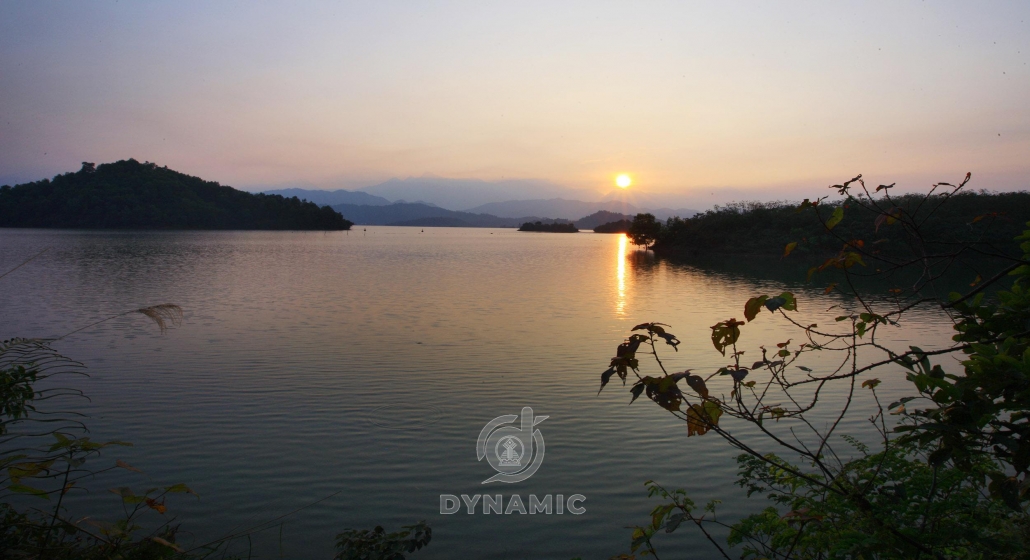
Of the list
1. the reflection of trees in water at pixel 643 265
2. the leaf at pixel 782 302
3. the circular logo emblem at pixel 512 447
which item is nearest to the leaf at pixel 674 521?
the leaf at pixel 782 302

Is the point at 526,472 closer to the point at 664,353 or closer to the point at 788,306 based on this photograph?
the point at 788,306

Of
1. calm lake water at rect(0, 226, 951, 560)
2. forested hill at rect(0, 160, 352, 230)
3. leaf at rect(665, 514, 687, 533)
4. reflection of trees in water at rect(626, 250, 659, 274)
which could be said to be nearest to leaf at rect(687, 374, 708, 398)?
leaf at rect(665, 514, 687, 533)

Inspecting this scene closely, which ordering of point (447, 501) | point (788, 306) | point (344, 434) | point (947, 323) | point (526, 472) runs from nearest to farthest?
1. point (788, 306)
2. point (447, 501)
3. point (526, 472)
4. point (344, 434)
5. point (947, 323)

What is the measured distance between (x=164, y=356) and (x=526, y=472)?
300 inches

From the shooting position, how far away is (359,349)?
37.1 ft

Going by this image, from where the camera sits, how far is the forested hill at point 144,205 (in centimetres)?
10119

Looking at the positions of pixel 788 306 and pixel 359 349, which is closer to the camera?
pixel 788 306

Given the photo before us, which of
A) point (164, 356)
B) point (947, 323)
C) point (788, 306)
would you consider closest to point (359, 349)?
point (164, 356)

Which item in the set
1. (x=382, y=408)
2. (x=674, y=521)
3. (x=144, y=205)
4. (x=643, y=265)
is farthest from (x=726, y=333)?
(x=144, y=205)

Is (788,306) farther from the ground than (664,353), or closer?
farther from the ground

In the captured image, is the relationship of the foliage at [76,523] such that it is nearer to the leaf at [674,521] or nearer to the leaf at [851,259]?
the leaf at [674,521]

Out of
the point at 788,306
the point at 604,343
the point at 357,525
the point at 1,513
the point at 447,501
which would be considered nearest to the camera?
the point at 788,306

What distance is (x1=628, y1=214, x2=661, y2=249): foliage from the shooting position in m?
65.2

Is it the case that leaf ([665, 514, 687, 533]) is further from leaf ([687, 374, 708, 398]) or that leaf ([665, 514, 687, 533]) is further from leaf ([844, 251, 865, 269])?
leaf ([844, 251, 865, 269])
